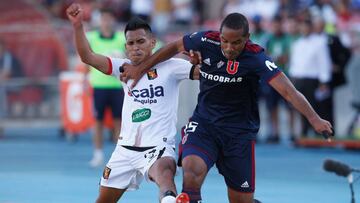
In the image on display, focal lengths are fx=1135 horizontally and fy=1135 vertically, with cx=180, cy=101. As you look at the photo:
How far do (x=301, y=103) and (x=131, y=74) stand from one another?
177cm

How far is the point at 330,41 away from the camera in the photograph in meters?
21.3

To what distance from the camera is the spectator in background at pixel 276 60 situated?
72.6ft

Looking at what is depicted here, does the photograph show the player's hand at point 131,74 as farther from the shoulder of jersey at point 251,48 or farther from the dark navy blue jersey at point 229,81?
the shoulder of jersey at point 251,48

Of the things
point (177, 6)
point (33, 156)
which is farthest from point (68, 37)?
point (33, 156)

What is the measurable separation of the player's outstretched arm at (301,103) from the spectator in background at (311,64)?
10.9 meters

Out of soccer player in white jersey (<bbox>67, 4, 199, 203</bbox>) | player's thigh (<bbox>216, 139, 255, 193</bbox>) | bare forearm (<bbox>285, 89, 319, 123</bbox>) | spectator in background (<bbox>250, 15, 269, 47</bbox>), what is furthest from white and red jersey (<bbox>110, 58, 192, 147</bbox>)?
spectator in background (<bbox>250, 15, 269, 47</bbox>)

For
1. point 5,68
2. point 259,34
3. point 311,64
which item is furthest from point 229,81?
point 5,68

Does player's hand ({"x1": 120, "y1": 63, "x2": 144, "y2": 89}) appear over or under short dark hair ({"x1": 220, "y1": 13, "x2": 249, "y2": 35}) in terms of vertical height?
under

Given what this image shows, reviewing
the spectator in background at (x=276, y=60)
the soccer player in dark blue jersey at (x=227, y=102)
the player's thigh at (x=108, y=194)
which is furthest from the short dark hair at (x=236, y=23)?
the spectator in background at (x=276, y=60)

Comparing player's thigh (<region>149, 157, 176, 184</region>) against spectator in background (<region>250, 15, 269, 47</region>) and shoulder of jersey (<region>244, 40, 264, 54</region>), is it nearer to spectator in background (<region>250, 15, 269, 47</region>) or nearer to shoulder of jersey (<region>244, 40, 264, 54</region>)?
shoulder of jersey (<region>244, 40, 264, 54</region>)

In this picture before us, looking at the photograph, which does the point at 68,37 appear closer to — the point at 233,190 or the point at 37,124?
the point at 37,124

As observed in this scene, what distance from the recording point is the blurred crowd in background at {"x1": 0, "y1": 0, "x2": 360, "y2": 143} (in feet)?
69.8

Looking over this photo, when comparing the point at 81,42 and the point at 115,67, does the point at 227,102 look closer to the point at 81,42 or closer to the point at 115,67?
the point at 115,67

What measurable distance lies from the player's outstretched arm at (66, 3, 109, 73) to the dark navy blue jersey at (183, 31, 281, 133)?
0.86m
